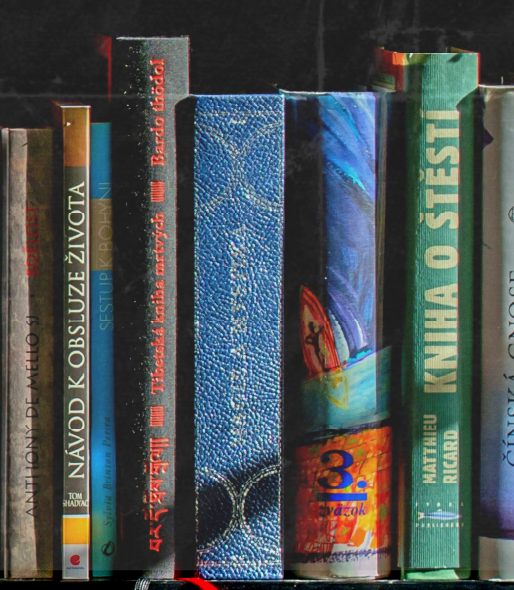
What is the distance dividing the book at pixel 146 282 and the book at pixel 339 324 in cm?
13

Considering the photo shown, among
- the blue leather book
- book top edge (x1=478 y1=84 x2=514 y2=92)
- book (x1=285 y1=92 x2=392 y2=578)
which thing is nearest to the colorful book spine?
book top edge (x1=478 y1=84 x2=514 y2=92)

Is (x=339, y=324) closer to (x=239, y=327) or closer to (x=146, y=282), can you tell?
(x=239, y=327)

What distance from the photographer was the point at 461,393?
661 millimetres

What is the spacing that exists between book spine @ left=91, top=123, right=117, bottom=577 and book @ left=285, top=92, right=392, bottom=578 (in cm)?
19

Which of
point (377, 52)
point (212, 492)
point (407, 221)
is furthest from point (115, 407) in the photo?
point (377, 52)

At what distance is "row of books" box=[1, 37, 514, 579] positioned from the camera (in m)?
0.65

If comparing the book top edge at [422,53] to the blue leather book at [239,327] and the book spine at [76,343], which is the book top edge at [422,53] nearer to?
the blue leather book at [239,327]

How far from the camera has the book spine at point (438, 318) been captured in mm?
644

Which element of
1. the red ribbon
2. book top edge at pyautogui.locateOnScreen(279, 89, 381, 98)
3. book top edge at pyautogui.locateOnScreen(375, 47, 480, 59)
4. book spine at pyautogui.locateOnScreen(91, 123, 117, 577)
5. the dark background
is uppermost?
the dark background

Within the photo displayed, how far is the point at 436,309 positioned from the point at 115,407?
360 millimetres

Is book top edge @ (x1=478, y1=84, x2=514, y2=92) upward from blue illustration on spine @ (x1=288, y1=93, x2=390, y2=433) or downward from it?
upward

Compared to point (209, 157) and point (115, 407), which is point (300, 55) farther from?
point (115, 407)

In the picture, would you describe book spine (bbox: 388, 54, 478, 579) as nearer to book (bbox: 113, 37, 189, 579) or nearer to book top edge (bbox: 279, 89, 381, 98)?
book top edge (bbox: 279, 89, 381, 98)

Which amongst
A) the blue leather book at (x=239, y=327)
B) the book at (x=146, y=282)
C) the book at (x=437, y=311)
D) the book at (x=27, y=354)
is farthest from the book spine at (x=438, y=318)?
the book at (x=27, y=354)
